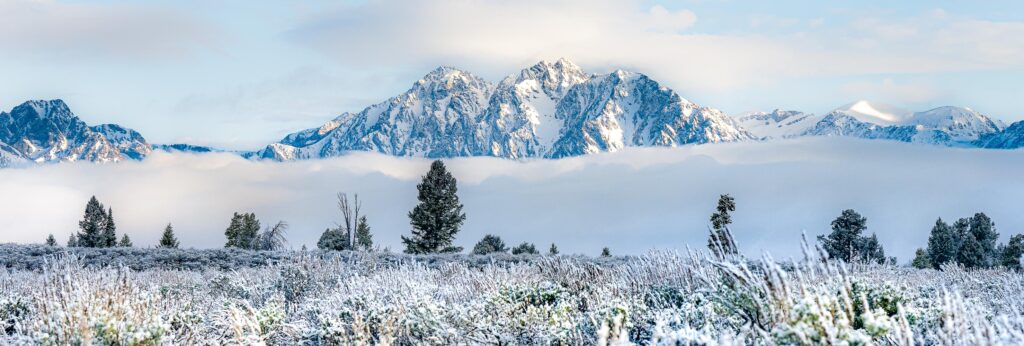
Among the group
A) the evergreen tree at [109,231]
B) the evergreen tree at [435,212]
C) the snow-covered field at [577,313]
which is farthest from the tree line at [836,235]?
the snow-covered field at [577,313]

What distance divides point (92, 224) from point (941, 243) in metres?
73.4

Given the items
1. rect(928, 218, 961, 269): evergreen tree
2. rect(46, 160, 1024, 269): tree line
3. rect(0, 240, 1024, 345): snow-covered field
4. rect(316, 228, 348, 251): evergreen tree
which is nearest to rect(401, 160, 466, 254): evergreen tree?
rect(46, 160, 1024, 269): tree line

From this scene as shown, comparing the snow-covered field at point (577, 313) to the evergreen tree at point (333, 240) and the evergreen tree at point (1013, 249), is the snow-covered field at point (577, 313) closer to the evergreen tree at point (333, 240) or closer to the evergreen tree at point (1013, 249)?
the evergreen tree at point (1013, 249)

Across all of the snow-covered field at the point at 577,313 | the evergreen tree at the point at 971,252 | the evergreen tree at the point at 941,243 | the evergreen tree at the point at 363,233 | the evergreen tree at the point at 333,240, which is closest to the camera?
the snow-covered field at the point at 577,313

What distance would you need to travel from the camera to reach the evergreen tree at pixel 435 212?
4975 cm

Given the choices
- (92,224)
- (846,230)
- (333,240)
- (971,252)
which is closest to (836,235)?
(846,230)

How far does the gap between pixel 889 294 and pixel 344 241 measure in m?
55.0

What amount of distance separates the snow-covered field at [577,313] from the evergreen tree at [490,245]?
146ft

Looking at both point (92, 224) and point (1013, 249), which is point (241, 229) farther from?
point (1013, 249)

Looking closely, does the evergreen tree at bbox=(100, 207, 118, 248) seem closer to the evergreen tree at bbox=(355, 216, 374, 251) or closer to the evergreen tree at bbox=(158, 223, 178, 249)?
the evergreen tree at bbox=(158, 223, 178, 249)

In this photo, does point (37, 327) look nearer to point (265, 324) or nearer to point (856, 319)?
point (265, 324)

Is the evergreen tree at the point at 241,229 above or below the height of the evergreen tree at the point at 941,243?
above

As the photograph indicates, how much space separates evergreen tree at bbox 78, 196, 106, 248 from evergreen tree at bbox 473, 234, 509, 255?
116 ft

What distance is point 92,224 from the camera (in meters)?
68.8
